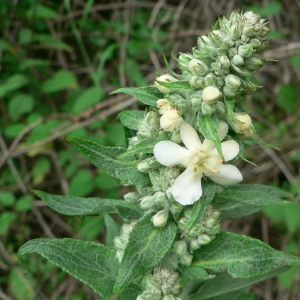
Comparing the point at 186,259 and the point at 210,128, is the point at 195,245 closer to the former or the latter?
the point at 186,259

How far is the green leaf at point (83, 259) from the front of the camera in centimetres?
229

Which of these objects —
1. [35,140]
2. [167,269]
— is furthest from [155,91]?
[35,140]

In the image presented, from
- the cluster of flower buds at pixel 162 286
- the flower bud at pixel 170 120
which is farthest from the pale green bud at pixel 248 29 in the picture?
the cluster of flower buds at pixel 162 286

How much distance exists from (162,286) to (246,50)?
1.19 metres

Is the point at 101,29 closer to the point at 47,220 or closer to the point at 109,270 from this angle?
the point at 47,220

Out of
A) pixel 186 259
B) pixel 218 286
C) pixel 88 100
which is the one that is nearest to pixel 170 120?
pixel 186 259

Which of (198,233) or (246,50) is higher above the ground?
(246,50)

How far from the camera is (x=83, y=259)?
2426 mm

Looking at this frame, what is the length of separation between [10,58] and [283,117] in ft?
11.0

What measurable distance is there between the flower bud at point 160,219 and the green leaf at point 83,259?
1.22 feet

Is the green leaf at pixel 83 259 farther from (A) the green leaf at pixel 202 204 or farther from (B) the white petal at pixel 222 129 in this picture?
(B) the white petal at pixel 222 129

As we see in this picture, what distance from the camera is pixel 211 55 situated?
7.04 ft

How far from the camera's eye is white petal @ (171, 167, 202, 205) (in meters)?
2.15

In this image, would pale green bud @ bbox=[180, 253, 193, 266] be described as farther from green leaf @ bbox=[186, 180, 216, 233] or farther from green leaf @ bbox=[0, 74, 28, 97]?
green leaf @ bbox=[0, 74, 28, 97]
